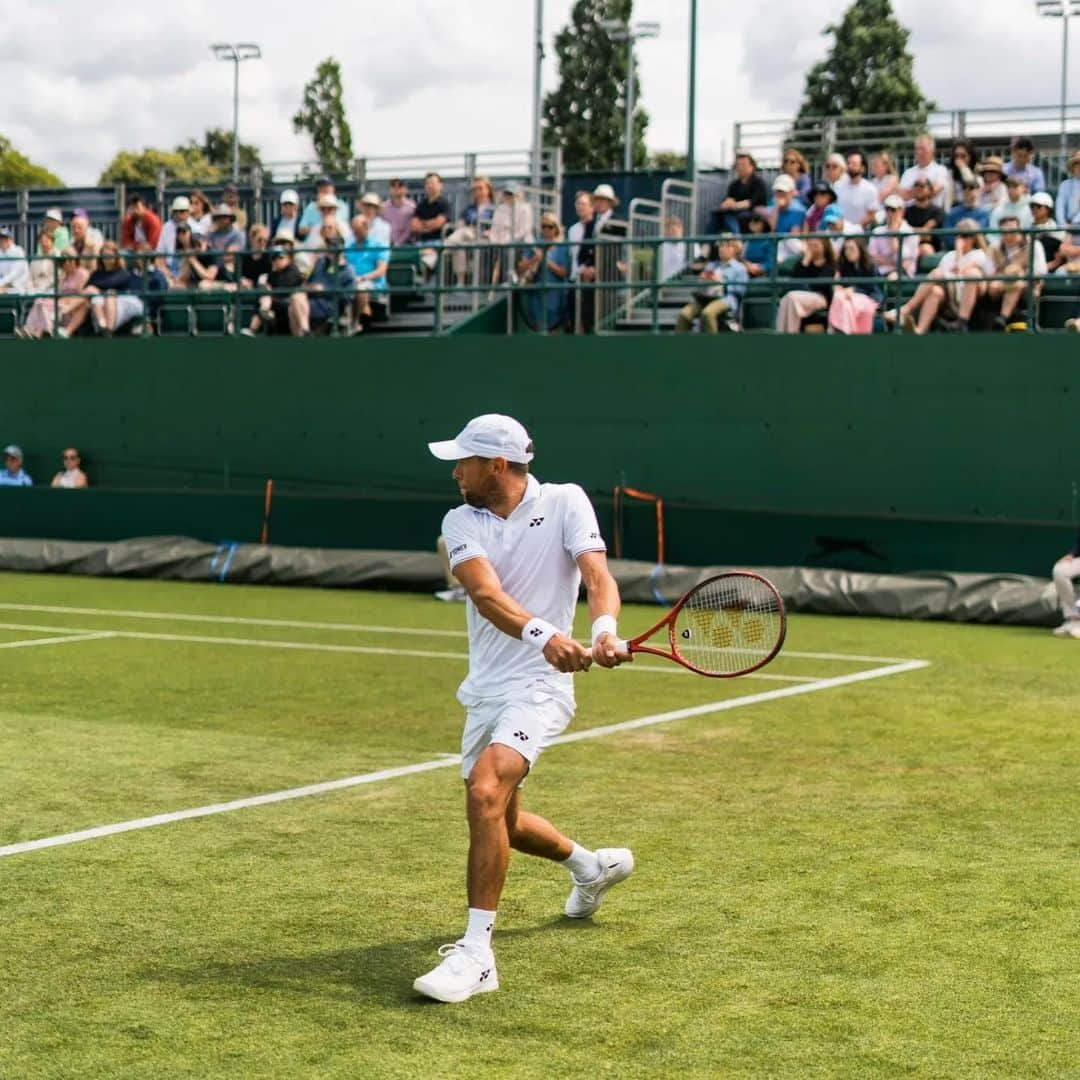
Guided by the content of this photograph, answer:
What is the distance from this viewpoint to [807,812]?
27.5 feet

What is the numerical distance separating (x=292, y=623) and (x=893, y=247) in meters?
7.27

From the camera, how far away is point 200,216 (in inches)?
967

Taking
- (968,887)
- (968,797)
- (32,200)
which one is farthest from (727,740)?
(32,200)

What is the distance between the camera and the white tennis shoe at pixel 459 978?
5352 millimetres

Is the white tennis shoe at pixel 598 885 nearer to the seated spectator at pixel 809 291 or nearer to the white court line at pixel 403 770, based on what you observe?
the white court line at pixel 403 770

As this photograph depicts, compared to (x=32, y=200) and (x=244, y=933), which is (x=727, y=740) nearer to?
(x=244, y=933)

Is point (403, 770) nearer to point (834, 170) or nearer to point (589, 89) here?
point (834, 170)

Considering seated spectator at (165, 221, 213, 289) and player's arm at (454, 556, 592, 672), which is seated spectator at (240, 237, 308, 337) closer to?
seated spectator at (165, 221, 213, 289)

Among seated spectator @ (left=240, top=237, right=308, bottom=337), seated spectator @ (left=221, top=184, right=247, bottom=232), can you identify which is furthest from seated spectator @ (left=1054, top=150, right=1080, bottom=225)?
seated spectator @ (left=221, top=184, right=247, bottom=232)

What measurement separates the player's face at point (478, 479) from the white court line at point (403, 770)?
2718mm

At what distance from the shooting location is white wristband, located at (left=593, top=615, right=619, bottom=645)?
572cm

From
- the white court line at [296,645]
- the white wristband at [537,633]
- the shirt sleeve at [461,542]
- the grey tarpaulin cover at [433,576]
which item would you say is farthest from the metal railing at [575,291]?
the white wristband at [537,633]

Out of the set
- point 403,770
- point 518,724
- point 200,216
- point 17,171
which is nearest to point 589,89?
point 17,171

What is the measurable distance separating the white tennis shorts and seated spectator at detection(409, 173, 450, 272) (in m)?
16.7
